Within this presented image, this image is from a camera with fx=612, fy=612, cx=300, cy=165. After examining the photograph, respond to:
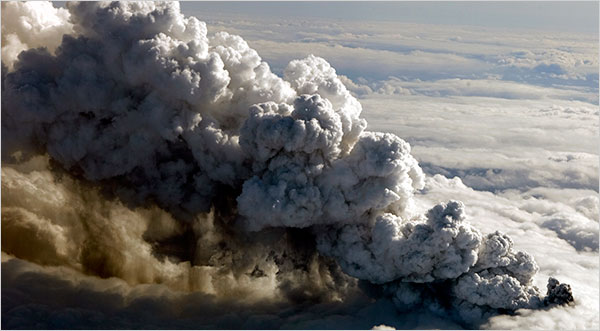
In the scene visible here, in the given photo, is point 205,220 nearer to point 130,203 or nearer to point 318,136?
point 130,203

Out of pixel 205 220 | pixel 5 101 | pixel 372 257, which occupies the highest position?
pixel 5 101

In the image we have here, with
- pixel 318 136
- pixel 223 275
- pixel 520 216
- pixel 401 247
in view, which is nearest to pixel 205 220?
pixel 223 275

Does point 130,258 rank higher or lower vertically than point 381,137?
lower

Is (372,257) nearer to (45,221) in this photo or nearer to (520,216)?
(45,221)

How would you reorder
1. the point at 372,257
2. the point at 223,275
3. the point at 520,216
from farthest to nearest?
the point at 520,216 < the point at 223,275 < the point at 372,257

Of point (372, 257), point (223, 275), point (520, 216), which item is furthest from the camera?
point (520, 216)

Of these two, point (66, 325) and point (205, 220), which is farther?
point (205, 220)
